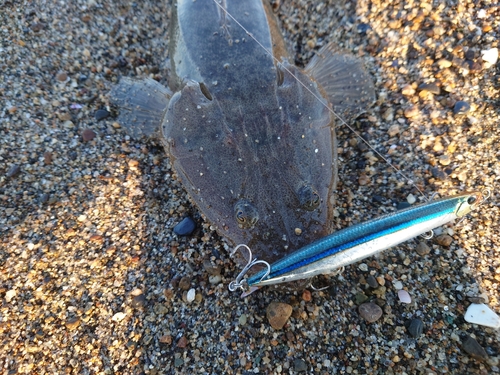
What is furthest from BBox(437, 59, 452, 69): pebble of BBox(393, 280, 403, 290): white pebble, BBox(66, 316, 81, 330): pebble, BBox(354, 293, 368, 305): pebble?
BBox(66, 316, 81, 330): pebble

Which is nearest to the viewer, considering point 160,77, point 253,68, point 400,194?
point 400,194

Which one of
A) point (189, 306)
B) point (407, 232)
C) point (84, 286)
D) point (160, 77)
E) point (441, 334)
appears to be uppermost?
point (160, 77)

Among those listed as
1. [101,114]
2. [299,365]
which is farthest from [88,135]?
[299,365]

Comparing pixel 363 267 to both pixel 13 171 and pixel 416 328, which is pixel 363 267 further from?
pixel 13 171

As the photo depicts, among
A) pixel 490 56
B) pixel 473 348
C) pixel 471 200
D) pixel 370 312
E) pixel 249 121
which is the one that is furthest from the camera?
pixel 490 56

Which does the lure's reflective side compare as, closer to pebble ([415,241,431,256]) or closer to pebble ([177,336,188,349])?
pebble ([415,241,431,256])

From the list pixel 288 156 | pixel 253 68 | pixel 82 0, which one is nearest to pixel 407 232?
pixel 288 156

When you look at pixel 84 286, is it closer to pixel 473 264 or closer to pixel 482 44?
pixel 473 264
